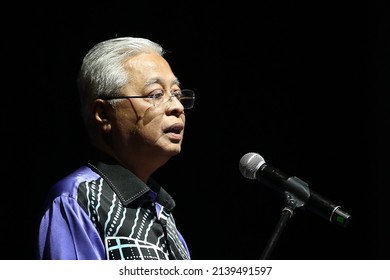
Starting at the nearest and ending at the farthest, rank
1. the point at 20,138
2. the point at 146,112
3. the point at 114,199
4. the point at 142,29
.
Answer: the point at 114,199 → the point at 146,112 → the point at 20,138 → the point at 142,29

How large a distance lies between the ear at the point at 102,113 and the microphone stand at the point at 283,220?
804 millimetres

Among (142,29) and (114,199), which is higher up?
(142,29)

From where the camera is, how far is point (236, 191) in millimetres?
4520

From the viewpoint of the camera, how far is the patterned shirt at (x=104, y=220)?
2.49 meters

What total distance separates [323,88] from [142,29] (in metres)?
1.14

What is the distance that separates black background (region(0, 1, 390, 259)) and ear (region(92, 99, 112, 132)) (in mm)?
1400

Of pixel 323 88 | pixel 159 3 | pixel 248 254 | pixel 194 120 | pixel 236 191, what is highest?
pixel 159 3

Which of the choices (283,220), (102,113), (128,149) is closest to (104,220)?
(128,149)

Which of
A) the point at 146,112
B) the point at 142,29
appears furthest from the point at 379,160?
the point at 146,112

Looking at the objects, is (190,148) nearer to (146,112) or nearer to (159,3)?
(159,3)

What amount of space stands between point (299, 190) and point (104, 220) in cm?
67

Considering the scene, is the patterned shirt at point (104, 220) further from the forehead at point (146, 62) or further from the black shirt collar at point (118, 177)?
the forehead at point (146, 62)

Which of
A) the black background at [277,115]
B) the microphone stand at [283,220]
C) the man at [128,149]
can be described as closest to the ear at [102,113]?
the man at [128,149]

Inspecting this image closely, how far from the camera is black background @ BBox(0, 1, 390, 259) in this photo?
439 cm
